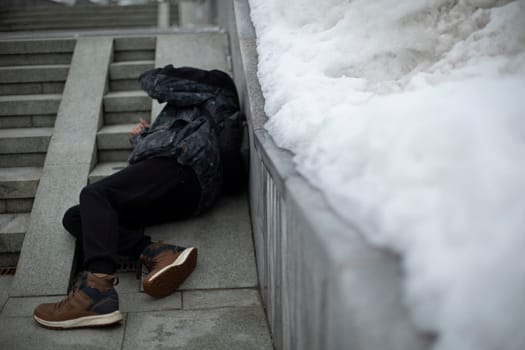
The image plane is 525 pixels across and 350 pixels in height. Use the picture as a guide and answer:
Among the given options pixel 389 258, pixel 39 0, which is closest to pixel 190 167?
pixel 389 258

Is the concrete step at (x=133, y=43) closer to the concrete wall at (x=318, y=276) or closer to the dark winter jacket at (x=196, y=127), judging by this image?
the dark winter jacket at (x=196, y=127)

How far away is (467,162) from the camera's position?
1.38 metres

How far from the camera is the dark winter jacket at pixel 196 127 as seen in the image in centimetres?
353

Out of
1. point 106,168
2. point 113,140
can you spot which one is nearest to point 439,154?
point 106,168

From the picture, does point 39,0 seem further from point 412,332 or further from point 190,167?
point 412,332

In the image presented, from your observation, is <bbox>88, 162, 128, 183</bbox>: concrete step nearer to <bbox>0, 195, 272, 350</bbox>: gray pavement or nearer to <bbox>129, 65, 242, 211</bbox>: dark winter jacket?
<bbox>129, 65, 242, 211</bbox>: dark winter jacket

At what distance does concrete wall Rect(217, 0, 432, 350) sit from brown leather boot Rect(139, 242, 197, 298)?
51cm

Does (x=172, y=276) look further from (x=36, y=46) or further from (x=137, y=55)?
(x=36, y=46)

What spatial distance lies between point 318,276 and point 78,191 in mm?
2680

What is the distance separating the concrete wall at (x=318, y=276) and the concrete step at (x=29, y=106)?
2437 millimetres

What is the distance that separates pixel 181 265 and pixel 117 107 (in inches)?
78.9

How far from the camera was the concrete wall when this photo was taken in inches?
50.8

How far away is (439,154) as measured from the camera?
1428 millimetres

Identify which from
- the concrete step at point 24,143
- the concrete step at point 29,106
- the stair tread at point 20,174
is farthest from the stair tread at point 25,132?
the stair tread at point 20,174
